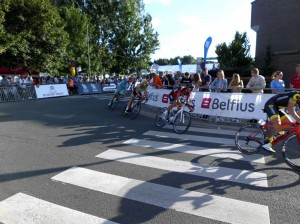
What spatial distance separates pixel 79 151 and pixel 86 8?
45066 millimetres

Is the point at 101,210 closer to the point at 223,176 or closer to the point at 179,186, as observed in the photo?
the point at 179,186

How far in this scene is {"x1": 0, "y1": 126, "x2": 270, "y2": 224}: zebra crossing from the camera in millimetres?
3545

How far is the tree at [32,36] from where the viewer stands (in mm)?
25016

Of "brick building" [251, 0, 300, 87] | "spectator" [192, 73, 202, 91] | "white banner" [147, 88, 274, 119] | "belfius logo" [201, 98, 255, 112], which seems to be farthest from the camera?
"brick building" [251, 0, 300, 87]

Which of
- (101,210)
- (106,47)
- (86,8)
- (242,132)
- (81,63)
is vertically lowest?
(101,210)

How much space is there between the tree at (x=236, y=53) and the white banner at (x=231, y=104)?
63.6 ft

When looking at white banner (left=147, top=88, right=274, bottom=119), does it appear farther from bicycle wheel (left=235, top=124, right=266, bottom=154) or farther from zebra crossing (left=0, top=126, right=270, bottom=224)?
bicycle wheel (left=235, top=124, right=266, bottom=154)

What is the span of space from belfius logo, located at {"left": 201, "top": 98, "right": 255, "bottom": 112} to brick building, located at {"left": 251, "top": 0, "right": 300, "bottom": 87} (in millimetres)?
16408

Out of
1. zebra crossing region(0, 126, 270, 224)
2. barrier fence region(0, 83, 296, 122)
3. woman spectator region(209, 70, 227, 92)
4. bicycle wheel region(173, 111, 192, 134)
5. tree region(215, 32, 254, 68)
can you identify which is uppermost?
tree region(215, 32, 254, 68)

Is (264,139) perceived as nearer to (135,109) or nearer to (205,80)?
(205,80)

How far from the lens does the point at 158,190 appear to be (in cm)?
431

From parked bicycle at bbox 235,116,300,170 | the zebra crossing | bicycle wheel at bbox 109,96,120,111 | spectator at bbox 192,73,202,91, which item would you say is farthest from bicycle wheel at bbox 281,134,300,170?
bicycle wheel at bbox 109,96,120,111

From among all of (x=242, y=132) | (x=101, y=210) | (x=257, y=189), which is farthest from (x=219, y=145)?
(x=101, y=210)

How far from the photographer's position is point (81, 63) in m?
39.6
